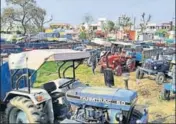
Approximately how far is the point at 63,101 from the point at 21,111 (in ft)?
2.87

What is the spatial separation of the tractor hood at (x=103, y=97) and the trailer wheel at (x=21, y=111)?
0.80 m

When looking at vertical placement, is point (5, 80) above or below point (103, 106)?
above

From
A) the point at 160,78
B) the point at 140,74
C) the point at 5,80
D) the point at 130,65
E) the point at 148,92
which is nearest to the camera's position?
the point at 5,80

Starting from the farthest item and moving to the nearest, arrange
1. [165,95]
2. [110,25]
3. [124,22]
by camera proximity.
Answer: [110,25] → [124,22] → [165,95]

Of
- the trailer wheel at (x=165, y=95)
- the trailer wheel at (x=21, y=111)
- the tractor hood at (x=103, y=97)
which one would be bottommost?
the trailer wheel at (x=165, y=95)

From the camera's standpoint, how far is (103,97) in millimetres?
5602

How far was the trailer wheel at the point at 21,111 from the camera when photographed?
17.9ft

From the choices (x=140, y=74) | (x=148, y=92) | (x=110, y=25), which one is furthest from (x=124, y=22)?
(x=148, y=92)

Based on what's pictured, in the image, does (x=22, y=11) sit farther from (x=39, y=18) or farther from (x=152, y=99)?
(x=152, y=99)

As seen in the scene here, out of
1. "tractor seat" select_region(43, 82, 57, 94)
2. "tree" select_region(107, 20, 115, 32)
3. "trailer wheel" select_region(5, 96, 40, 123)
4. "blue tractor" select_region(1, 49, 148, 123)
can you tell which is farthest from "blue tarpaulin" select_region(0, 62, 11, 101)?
"tree" select_region(107, 20, 115, 32)

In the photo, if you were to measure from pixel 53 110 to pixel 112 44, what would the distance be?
43.8ft

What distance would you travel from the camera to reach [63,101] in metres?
6.05

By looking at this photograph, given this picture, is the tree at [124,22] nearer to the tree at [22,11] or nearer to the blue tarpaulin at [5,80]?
the tree at [22,11]

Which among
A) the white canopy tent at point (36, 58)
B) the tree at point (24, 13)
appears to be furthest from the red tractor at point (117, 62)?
the tree at point (24, 13)
